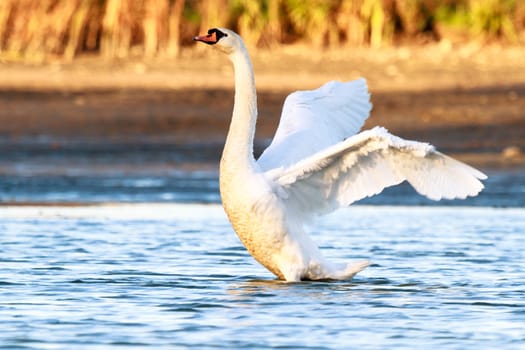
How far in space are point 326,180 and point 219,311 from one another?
48.8 inches

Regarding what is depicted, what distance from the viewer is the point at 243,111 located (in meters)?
8.84

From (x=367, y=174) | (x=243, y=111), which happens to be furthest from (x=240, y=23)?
(x=367, y=174)

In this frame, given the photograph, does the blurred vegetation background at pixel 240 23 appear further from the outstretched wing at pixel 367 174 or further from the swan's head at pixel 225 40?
the outstretched wing at pixel 367 174

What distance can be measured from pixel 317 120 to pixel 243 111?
33.7 inches

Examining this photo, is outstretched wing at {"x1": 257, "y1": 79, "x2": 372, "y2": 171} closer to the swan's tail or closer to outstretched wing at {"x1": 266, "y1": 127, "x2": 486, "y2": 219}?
outstretched wing at {"x1": 266, "y1": 127, "x2": 486, "y2": 219}

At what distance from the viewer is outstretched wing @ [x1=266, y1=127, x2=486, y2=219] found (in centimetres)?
831

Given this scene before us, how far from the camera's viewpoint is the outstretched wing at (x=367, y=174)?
831 centimetres

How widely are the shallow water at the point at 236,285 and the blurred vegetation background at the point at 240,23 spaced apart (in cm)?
758

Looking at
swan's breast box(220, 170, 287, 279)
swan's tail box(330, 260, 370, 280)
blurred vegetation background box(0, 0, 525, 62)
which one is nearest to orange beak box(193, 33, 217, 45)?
swan's breast box(220, 170, 287, 279)

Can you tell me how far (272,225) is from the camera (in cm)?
869

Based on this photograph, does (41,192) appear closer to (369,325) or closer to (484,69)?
(369,325)

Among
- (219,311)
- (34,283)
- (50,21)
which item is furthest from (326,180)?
(50,21)

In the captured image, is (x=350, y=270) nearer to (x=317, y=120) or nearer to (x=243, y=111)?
(x=243, y=111)

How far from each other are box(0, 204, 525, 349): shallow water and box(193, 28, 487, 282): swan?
0.20 meters
